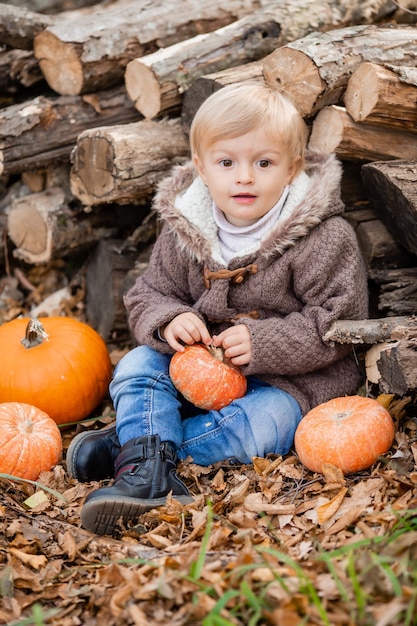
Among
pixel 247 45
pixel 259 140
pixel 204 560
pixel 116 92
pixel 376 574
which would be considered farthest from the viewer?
pixel 116 92

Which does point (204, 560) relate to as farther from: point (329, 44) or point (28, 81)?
point (28, 81)

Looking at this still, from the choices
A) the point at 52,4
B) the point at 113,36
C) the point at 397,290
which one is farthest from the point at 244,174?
the point at 52,4

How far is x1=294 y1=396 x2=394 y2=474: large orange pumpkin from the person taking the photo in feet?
10.4

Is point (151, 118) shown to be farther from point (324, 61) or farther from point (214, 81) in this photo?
point (324, 61)

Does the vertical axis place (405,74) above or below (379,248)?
above

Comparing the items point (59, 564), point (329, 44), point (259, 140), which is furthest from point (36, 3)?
point (59, 564)

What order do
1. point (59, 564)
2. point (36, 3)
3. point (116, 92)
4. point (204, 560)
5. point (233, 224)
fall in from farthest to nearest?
point (36, 3) < point (116, 92) < point (233, 224) < point (59, 564) < point (204, 560)

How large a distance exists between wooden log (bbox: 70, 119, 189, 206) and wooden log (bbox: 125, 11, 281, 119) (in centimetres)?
17

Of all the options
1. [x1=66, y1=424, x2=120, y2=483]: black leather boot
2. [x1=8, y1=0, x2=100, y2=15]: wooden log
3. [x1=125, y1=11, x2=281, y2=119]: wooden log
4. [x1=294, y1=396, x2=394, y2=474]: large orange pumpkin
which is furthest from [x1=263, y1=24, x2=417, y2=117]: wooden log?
[x1=8, y1=0, x2=100, y2=15]: wooden log

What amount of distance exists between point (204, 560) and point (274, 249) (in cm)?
152

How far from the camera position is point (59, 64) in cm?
464

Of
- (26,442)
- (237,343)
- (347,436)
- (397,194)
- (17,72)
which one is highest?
(17,72)

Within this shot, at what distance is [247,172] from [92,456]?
4.85 feet

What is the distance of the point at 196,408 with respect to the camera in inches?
149
